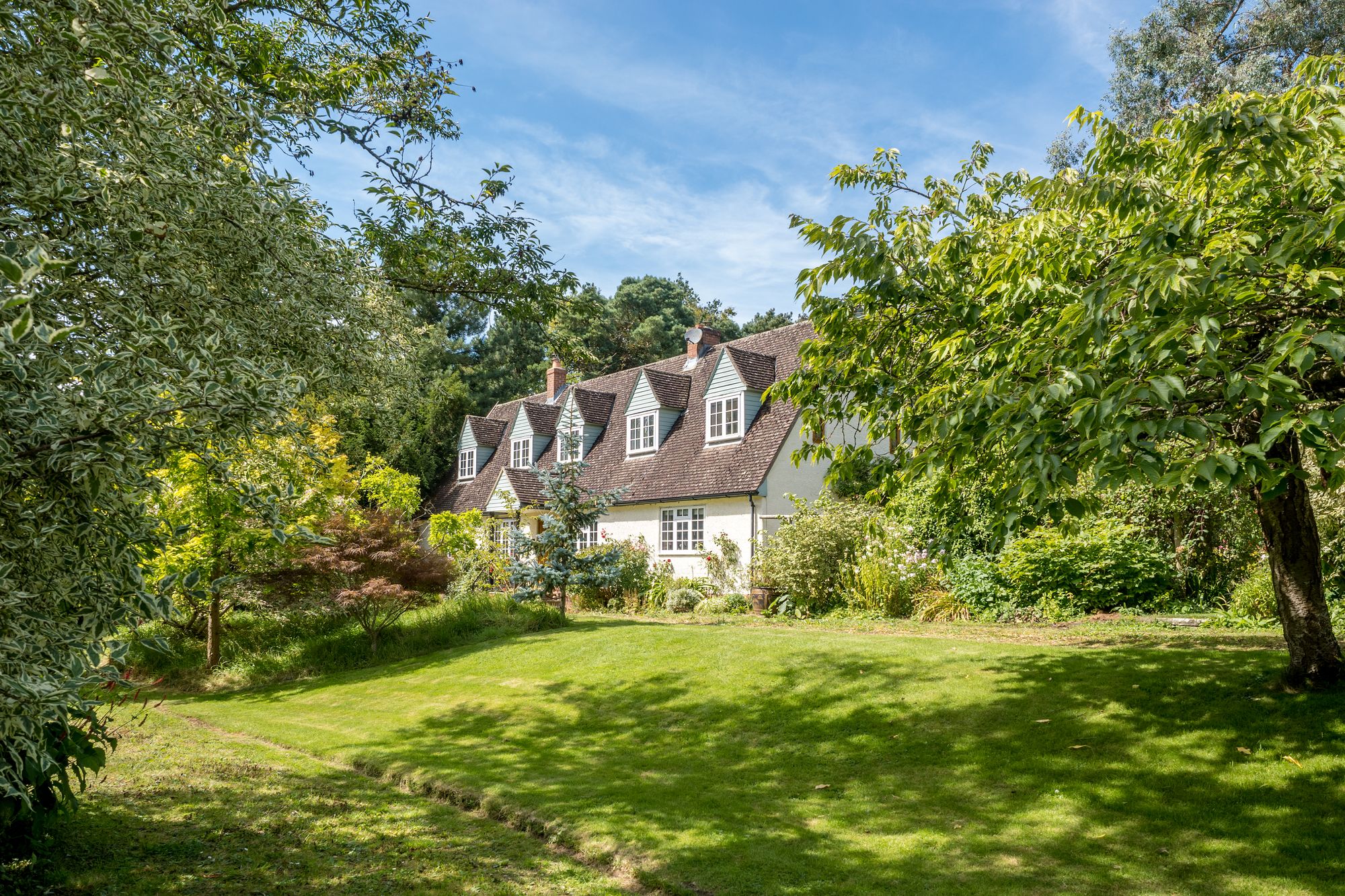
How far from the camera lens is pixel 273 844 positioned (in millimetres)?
6414

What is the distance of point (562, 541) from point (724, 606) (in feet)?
14.5

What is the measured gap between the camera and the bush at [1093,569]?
14.9m

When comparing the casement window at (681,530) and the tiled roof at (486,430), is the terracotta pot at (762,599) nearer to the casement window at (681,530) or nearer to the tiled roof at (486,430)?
the casement window at (681,530)

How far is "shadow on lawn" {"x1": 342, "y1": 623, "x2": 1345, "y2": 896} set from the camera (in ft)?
19.4

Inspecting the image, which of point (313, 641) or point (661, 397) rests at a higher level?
point (661, 397)

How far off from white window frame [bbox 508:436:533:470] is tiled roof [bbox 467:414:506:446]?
2.36 m

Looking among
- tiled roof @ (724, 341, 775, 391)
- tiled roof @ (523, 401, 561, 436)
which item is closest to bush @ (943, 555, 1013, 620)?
tiled roof @ (724, 341, 775, 391)

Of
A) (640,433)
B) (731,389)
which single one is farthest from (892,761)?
(640,433)

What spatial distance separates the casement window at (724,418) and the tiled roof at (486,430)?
13756 millimetres

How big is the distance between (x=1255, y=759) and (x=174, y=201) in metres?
9.14

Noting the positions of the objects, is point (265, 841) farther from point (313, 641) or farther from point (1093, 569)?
point (1093, 569)

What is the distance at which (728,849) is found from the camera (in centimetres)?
639

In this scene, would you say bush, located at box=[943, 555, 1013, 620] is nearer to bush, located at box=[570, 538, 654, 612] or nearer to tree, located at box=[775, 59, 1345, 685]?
tree, located at box=[775, 59, 1345, 685]

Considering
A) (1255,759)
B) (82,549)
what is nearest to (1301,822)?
(1255,759)
